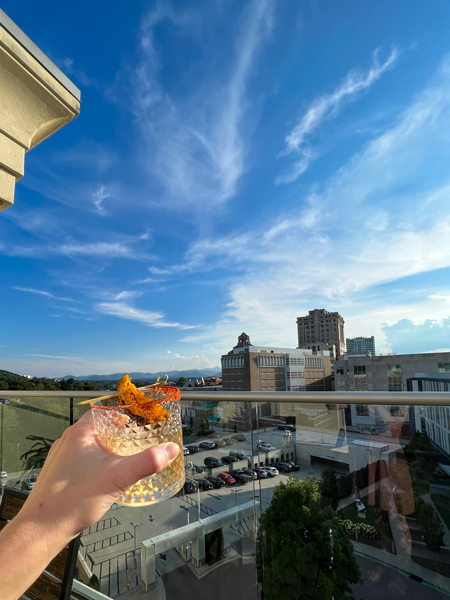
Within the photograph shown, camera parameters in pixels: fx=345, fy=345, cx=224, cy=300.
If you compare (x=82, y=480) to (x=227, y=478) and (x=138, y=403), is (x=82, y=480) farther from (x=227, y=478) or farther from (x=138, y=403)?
(x=227, y=478)

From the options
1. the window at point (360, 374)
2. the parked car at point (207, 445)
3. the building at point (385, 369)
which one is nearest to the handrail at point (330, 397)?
the parked car at point (207, 445)

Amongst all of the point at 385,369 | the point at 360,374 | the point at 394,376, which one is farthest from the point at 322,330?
the point at 394,376

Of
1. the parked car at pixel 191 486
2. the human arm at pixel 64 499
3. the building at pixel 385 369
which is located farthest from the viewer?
the building at pixel 385 369

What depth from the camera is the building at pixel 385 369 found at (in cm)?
5091

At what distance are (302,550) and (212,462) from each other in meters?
0.52

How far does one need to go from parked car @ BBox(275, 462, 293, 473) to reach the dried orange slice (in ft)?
3.53

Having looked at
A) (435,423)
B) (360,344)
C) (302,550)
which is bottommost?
(302,550)

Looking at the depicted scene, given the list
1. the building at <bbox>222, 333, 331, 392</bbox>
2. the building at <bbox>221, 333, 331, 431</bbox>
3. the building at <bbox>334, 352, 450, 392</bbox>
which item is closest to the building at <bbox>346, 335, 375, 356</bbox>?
the building at <bbox>221, 333, 331, 431</bbox>

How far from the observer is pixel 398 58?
55188 mm

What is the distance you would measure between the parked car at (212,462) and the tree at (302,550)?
0.99 ft

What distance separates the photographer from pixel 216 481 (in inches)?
63.4

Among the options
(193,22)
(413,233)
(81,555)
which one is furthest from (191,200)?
(81,555)

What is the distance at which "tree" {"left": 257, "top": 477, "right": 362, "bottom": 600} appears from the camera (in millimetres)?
1225

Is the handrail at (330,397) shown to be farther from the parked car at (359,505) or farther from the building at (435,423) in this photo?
the parked car at (359,505)
